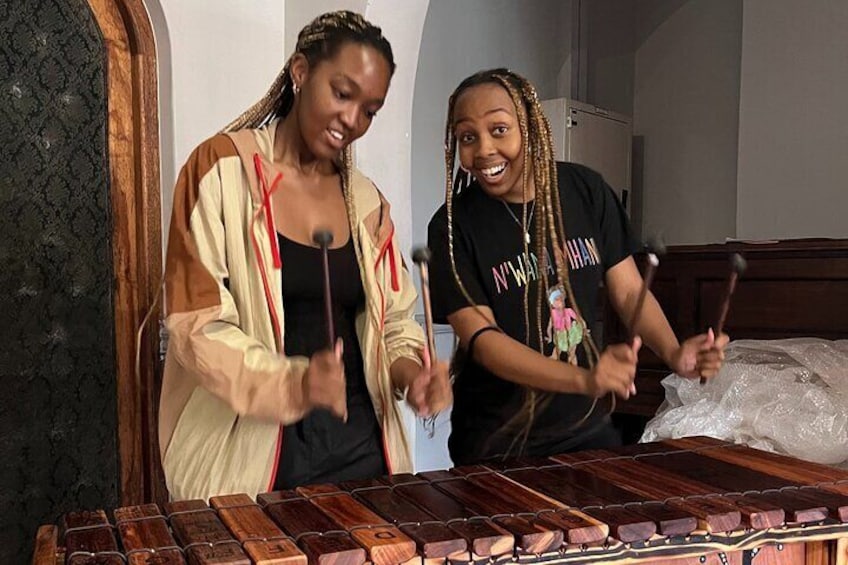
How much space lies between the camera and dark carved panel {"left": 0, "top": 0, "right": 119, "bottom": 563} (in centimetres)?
181

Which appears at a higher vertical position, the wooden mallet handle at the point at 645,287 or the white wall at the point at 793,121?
the white wall at the point at 793,121

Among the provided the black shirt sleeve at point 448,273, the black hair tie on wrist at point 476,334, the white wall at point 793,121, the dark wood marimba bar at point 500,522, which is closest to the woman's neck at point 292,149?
the black shirt sleeve at point 448,273

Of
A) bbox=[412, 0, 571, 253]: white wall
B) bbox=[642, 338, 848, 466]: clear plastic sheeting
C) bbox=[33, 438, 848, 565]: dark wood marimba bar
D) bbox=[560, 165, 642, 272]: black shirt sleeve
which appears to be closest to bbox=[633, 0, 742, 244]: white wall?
bbox=[412, 0, 571, 253]: white wall

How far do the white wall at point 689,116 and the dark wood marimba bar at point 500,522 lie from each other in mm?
2799

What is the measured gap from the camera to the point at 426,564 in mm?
915

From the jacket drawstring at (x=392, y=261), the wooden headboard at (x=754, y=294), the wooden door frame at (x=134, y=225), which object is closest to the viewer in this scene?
the jacket drawstring at (x=392, y=261)

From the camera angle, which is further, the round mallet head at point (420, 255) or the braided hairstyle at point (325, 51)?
the braided hairstyle at point (325, 51)

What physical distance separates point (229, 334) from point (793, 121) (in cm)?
288

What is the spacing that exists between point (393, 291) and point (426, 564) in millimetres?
489

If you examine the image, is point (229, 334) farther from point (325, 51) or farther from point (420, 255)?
point (325, 51)

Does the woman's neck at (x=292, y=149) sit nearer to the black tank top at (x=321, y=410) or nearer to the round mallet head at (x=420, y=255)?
the black tank top at (x=321, y=410)

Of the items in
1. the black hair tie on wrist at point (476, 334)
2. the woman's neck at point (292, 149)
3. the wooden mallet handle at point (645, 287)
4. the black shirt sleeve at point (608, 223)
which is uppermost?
the woman's neck at point (292, 149)

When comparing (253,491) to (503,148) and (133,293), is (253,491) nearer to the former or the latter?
(503,148)

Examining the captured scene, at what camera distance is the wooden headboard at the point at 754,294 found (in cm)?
237
